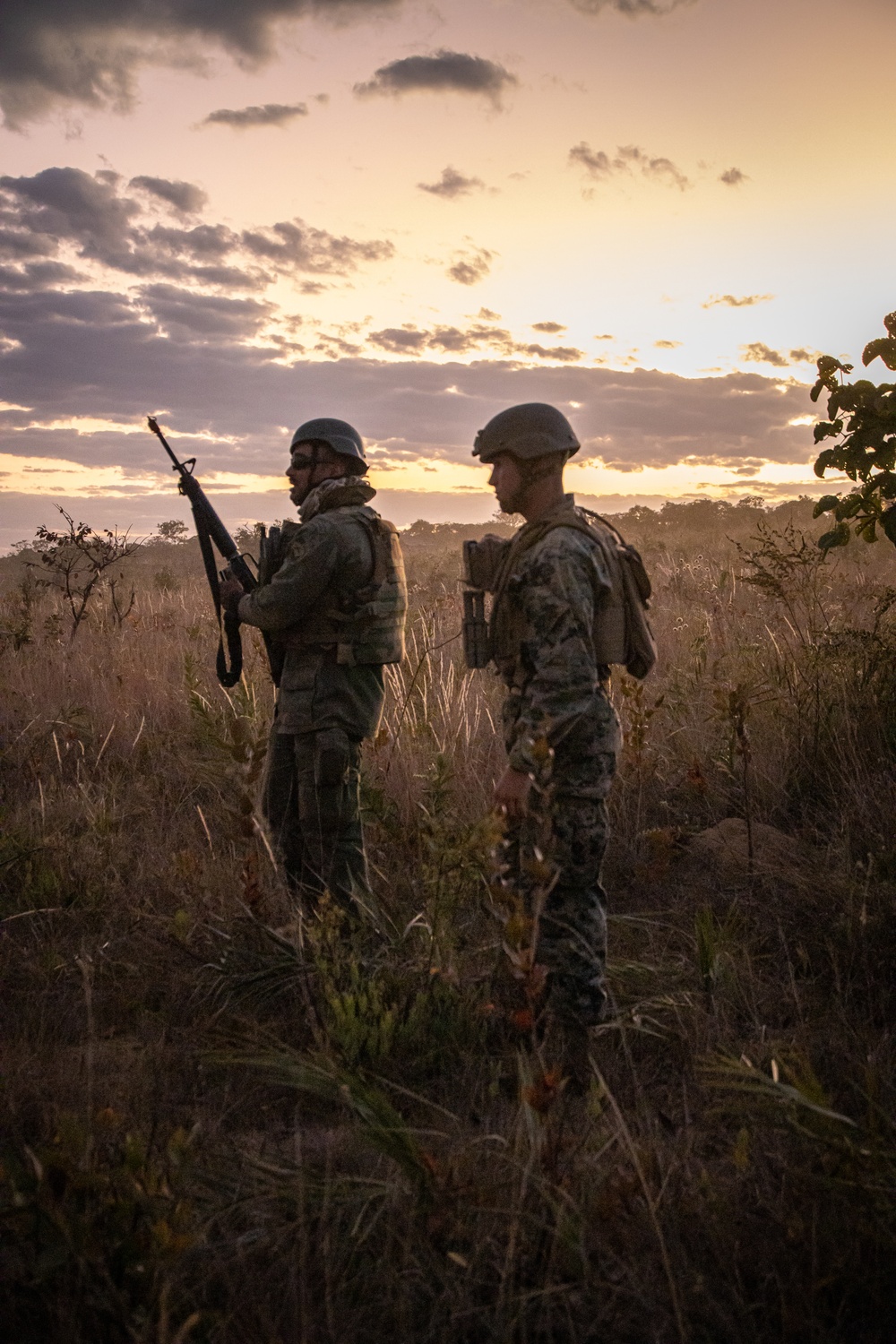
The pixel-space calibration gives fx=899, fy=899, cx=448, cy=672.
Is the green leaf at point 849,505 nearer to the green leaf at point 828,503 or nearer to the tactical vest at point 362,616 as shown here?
the green leaf at point 828,503

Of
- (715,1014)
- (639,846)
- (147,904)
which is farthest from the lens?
(639,846)

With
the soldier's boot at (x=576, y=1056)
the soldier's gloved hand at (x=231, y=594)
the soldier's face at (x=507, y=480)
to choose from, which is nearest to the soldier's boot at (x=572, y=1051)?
the soldier's boot at (x=576, y=1056)

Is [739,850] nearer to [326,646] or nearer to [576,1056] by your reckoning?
[576,1056]

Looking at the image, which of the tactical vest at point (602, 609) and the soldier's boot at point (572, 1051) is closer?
the soldier's boot at point (572, 1051)

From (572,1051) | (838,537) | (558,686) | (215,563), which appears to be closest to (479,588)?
(558,686)

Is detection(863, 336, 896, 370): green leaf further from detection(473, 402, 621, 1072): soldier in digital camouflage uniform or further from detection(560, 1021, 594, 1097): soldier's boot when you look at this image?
detection(560, 1021, 594, 1097): soldier's boot

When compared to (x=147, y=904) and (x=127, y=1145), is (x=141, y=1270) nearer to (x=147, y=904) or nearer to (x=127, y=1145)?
(x=127, y=1145)

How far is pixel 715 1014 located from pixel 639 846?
160 cm

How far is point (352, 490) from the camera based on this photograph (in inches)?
161

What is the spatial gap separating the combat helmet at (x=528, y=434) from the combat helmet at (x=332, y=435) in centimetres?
117

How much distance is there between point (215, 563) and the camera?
4492 mm

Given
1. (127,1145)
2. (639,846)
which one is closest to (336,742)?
(639,846)

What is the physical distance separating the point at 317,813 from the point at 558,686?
4.93ft

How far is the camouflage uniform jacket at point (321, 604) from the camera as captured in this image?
12.6 feet
